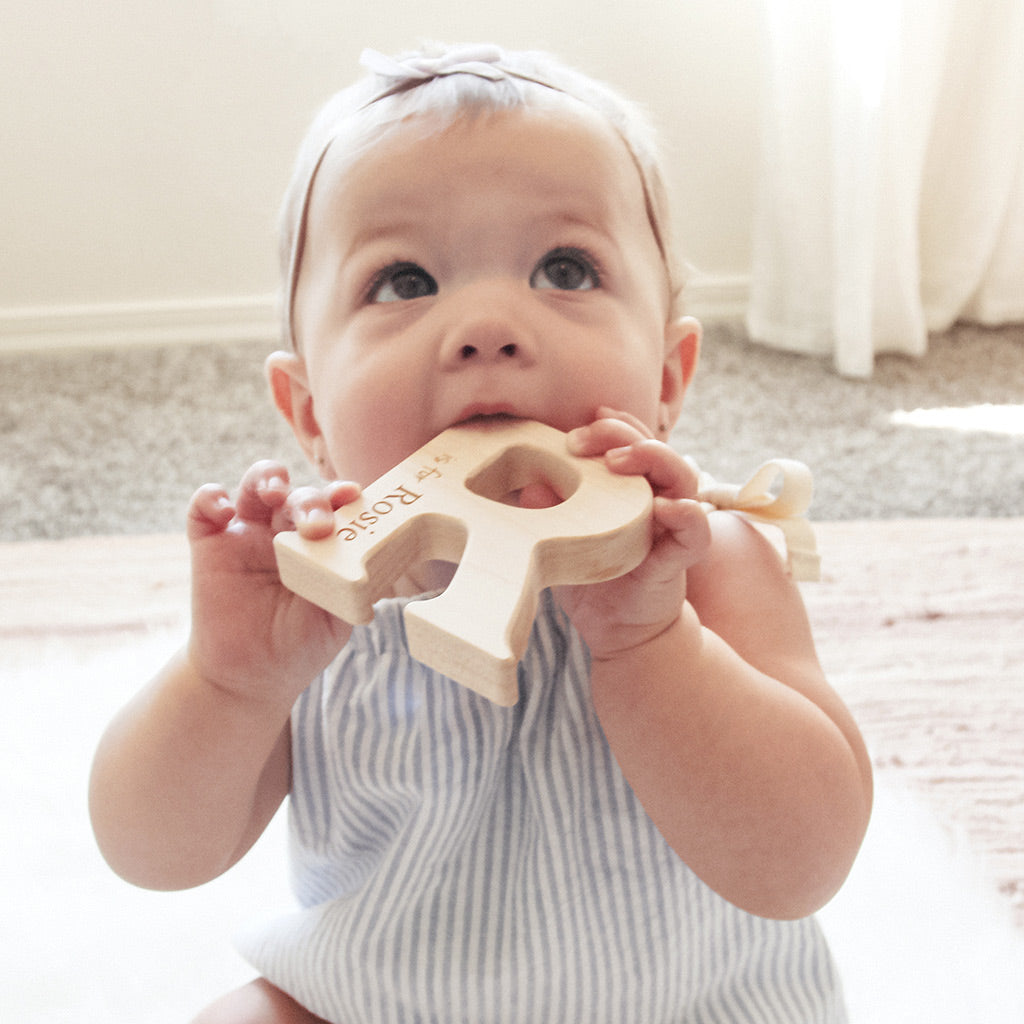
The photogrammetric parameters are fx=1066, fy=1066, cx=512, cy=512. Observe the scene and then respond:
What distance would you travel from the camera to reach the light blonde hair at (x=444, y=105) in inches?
23.8

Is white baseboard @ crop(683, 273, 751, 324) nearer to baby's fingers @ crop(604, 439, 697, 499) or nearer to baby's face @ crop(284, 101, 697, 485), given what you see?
baby's face @ crop(284, 101, 697, 485)

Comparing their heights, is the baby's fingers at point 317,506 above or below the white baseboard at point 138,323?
above

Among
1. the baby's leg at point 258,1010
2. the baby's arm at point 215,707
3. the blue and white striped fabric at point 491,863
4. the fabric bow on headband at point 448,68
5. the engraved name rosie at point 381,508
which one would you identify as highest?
the fabric bow on headband at point 448,68

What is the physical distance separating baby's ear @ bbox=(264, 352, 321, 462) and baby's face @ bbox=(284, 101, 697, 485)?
0.29 feet

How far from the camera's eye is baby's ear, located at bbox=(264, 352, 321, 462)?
71cm

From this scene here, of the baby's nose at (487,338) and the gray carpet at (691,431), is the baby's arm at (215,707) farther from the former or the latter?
the gray carpet at (691,431)

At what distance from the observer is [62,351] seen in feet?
5.70

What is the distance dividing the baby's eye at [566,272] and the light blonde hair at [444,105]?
88 mm

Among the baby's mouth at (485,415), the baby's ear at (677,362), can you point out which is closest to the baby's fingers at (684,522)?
the baby's mouth at (485,415)

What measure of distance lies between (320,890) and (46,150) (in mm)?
1330

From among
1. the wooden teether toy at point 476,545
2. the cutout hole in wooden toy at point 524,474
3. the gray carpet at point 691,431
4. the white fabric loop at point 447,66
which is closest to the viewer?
the wooden teether toy at point 476,545

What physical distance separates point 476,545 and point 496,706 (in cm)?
23

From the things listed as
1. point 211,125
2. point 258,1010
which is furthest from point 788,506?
point 211,125

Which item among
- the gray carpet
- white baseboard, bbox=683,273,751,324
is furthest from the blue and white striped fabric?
white baseboard, bbox=683,273,751,324
